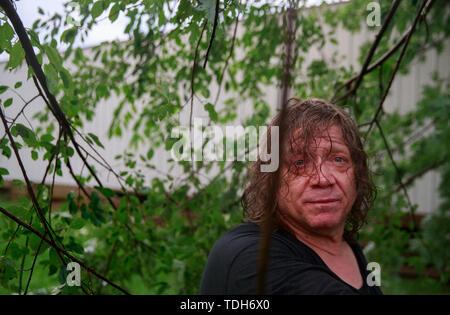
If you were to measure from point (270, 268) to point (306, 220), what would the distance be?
240mm

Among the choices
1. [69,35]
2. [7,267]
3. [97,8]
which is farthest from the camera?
[69,35]

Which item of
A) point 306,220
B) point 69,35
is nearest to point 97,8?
point 69,35

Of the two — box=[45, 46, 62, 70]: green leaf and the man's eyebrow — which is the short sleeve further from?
box=[45, 46, 62, 70]: green leaf

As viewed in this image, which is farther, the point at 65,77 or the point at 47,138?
the point at 47,138

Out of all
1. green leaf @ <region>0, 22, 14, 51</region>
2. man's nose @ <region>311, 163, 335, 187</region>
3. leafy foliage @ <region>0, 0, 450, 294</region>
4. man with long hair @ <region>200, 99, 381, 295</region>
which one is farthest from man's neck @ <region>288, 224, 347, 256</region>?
green leaf @ <region>0, 22, 14, 51</region>

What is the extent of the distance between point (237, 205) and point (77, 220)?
3.65 feet

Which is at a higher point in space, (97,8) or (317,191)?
(97,8)

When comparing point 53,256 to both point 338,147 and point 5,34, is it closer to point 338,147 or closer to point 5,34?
point 5,34

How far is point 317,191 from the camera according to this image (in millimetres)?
1265

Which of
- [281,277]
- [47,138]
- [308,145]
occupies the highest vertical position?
[47,138]

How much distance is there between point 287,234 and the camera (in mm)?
1280

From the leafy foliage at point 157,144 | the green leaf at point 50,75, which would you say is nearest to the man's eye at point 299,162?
the leafy foliage at point 157,144
